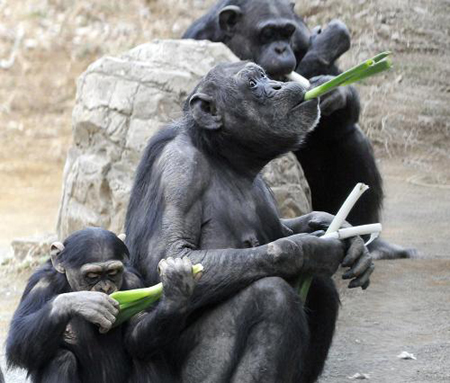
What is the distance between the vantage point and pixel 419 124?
46.1ft

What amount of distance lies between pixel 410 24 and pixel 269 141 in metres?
10.1

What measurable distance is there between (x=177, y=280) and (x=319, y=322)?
1.20 m

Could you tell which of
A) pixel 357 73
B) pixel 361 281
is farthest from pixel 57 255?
pixel 357 73

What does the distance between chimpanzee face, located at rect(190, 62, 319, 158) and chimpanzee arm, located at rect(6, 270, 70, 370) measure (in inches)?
47.9

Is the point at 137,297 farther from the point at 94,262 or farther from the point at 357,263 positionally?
the point at 357,263

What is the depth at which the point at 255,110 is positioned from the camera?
18.4 feet

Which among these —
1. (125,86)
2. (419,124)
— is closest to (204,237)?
(125,86)

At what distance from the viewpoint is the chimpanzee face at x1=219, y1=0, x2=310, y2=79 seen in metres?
8.54

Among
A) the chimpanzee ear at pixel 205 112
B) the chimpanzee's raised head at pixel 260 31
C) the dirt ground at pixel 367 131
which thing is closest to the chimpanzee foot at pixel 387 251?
the dirt ground at pixel 367 131

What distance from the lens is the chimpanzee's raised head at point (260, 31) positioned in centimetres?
854

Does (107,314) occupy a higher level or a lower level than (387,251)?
higher

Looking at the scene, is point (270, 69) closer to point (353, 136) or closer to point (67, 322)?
point (353, 136)

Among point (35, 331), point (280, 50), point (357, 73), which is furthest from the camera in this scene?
point (280, 50)

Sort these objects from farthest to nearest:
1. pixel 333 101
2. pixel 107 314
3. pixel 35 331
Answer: pixel 333 101
pixel 35 331
pixel 107 314
